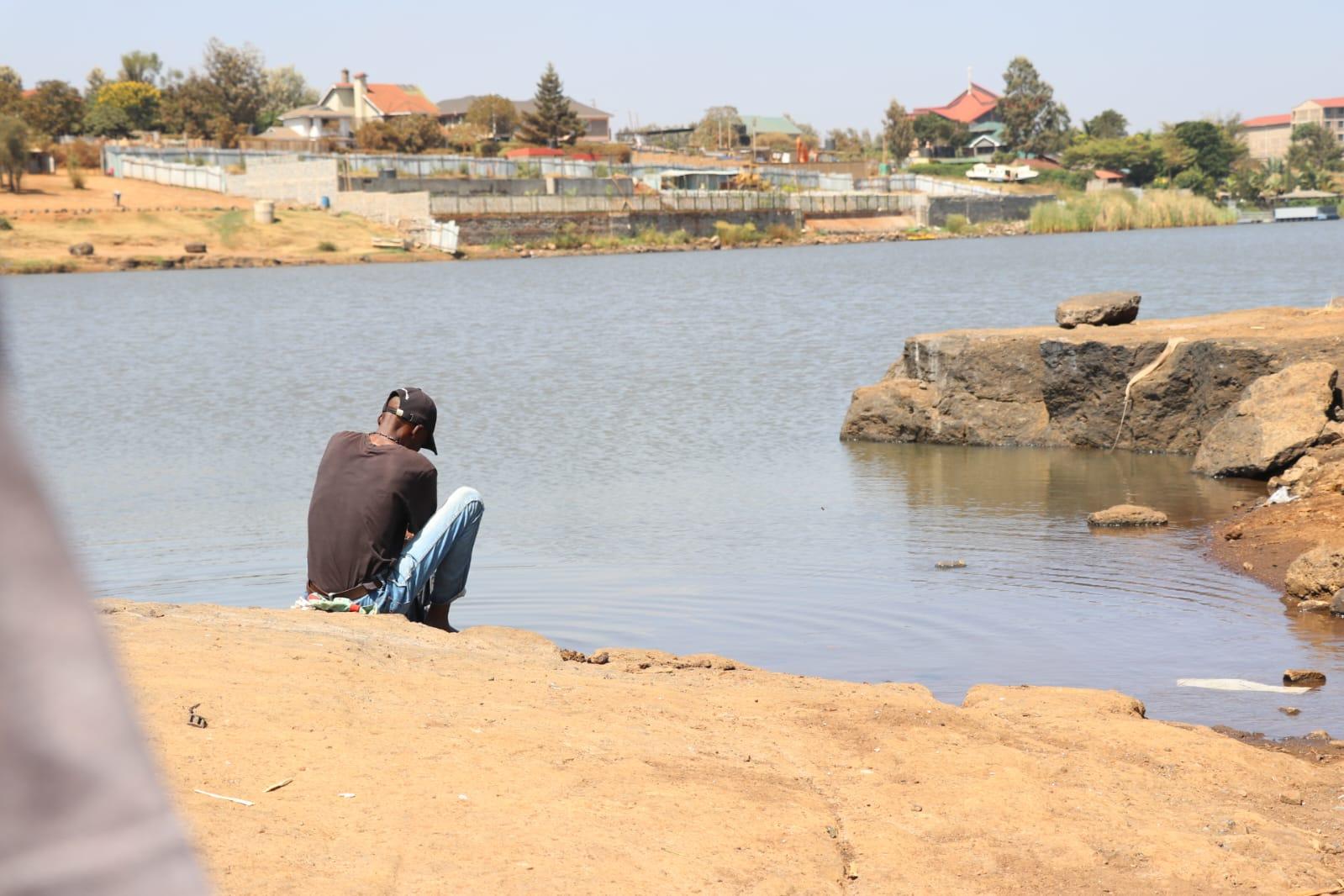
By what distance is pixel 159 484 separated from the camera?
Result: 14.8 m

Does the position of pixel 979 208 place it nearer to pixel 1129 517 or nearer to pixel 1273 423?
pixel 1273 423

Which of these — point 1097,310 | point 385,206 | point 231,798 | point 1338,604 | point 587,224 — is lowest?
point 1338,604

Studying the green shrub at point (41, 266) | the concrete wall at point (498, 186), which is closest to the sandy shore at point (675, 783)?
the green shrub at point (41, 266)

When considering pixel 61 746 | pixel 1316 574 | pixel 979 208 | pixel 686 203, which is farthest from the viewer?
pixel 979 208

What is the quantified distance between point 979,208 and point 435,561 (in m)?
103

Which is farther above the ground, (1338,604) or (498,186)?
(498,186)

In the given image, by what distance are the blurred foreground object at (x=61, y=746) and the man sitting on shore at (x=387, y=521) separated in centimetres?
638

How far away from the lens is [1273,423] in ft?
40.8

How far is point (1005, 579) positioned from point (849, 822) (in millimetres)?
5566

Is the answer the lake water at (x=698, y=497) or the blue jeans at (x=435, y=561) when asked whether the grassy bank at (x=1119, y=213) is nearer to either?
the lake water at (x=698, y=497)

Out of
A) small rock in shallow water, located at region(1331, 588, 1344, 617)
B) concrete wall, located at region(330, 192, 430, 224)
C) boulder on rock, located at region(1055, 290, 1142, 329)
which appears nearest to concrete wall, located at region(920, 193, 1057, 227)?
concrete wall, located at region(330, 192, 430, 224)

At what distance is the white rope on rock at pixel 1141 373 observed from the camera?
1430 centimetres

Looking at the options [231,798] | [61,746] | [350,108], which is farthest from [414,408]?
[350,108]

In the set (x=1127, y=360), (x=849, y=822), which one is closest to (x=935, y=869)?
(x=849, y=822)
